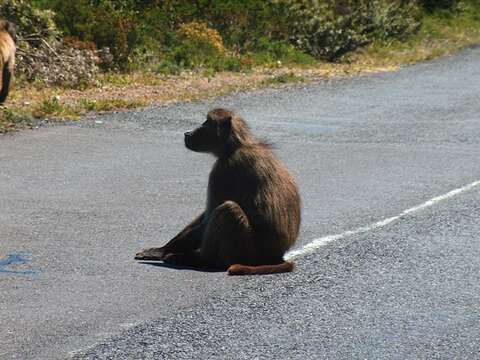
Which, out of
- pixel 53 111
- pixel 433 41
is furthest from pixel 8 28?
pixel 433 41

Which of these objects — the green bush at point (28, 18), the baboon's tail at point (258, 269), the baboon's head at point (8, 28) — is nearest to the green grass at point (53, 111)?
the baboon's head at point (8, 28)

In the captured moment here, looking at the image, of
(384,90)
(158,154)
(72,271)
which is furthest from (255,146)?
(384,90)

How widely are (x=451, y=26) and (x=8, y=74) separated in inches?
608

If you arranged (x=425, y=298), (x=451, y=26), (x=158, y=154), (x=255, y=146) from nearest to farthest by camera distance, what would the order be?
(x=425, y=298) < (x=255, y=146) < (x=158, y=154) < (x=451, y=26)

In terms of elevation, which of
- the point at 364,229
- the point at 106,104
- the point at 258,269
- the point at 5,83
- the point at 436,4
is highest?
the point at 258,269

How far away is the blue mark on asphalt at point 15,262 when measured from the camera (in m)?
7.68

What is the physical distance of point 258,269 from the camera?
765 cm

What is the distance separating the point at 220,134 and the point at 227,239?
0.78m

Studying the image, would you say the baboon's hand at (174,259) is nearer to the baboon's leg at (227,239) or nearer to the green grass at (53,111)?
the baboon's leg at (227,239)

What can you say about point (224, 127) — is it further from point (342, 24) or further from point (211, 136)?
point (342, 24)

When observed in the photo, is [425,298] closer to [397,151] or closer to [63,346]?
[63,346]

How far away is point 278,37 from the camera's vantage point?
22.5 metres

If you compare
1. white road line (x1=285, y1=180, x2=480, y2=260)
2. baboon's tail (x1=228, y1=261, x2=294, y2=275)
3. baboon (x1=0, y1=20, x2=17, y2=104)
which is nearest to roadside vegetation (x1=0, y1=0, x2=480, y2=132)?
baboon (x1=0, y1=20, x2=17, y2=104)

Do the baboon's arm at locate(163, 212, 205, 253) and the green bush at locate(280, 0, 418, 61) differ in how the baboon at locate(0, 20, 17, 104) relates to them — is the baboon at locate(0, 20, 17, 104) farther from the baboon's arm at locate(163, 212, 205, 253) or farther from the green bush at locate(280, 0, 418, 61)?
the green bush at locate(280, 0, 418, 61)
